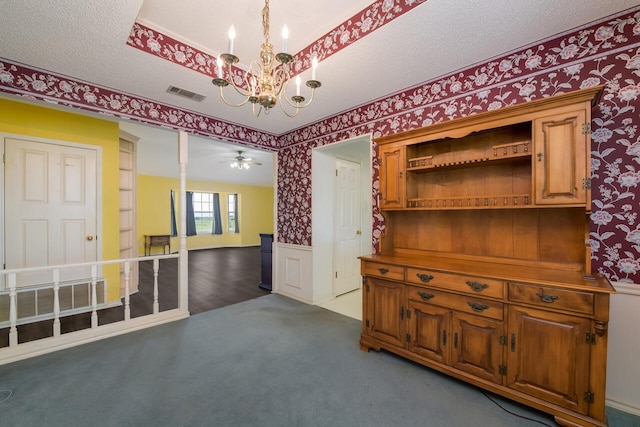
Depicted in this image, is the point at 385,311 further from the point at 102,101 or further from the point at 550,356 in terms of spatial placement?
the point at 102,101

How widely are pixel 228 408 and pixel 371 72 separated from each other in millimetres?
2921

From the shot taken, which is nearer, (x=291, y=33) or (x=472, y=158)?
(x=291, y=33)

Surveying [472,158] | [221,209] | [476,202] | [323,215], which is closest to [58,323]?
[323,215]

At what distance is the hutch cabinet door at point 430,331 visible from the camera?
2.05 meters

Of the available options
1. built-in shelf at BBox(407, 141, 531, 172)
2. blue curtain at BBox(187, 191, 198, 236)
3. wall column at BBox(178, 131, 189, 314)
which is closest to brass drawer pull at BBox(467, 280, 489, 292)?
built-in shelf at BBox(407, 141, 531, 172)

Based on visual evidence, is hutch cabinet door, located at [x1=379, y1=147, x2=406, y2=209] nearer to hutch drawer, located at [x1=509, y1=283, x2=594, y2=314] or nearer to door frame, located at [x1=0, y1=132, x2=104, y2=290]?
hutch drawer, located at [x1=509, y1=283, x2=594, y2=314]

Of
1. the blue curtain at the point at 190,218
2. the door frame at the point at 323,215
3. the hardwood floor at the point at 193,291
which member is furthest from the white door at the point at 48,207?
the blue curtain at the point at 190,218

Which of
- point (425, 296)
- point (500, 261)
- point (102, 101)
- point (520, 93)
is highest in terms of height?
point (102, 101)

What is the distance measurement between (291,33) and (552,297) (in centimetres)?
267

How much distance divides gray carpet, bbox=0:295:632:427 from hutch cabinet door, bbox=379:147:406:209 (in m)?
1.44

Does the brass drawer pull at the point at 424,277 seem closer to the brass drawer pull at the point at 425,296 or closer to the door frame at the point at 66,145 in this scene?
the brass drawer pull at the point at 425,296

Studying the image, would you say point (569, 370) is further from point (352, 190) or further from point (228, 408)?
point (352, 190)

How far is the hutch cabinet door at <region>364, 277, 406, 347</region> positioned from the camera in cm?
231

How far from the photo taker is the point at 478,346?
1913mm
